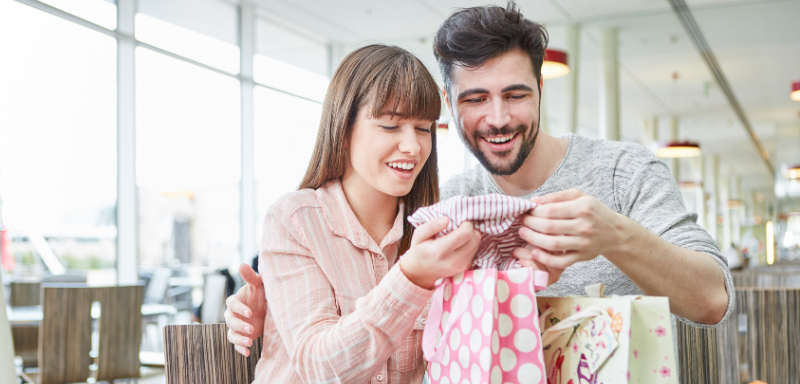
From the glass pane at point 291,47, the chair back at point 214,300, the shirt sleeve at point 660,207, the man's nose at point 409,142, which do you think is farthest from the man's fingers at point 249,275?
the glass pane at point 291,47

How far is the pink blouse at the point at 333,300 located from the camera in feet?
3.17

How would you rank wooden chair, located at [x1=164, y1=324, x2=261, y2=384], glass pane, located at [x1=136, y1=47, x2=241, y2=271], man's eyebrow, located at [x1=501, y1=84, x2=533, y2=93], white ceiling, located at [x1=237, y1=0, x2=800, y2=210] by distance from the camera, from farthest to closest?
white ceiling, located at [x1=237, y1=0, x2=800, y2=210] → glass pane, located at [x1=136, y1=47, x2=241, y2=271] → man's eyebrow, located at [x1=501, y1=84, x2=533, y2=93] → wooden chair, located at [x1=164, y1=324, x2=261, y2=384]

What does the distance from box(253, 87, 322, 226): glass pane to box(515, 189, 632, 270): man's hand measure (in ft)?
22.6

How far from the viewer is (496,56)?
1.40 meters

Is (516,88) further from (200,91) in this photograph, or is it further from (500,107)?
(200,91)

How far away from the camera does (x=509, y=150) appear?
1439mm

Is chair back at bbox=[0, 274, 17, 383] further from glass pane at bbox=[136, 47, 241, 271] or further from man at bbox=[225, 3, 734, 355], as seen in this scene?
glass pane at bbox=[136, 47, 241, 271]

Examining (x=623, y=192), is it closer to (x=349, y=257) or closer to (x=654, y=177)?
(x=654, y=177)

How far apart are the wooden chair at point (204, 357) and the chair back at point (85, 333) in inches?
97.5

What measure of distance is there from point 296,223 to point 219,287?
3316 mm

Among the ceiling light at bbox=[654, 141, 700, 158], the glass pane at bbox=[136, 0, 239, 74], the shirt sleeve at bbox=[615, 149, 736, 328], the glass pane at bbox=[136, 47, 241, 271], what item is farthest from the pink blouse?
the ceiling light at bbox=[654, 141, 700, 158]

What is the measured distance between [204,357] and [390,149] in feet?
1.87

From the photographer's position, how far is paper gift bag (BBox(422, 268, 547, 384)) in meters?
0.84

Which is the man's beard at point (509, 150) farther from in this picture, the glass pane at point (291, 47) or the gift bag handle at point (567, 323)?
the glass pane at point (291, 47)
